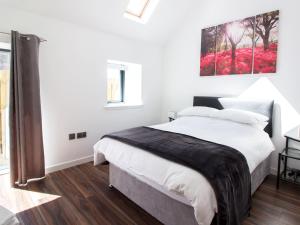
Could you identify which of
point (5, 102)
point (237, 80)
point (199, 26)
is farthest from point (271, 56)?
point (5, 102)

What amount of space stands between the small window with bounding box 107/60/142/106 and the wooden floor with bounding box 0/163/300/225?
5.78 ft

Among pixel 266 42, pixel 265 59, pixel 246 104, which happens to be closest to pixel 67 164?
pixel 246 104

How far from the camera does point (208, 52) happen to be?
352 centimetres

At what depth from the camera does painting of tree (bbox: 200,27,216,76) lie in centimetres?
345

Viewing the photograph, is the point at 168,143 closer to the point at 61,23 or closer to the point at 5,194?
the point at 5,194

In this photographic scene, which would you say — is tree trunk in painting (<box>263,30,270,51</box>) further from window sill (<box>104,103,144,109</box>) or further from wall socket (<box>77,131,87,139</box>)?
wall socket (<box>77,131,87,139</box>)

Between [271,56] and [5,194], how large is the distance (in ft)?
12.7

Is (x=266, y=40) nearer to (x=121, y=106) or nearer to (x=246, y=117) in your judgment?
(x=246, y=117)

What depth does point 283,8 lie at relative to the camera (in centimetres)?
267

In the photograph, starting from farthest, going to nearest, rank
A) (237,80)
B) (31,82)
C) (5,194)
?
(237,80)
(31,82)
(5,194)

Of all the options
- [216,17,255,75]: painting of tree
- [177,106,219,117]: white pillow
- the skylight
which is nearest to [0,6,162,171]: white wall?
the skylight

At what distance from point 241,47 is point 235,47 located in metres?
0.10

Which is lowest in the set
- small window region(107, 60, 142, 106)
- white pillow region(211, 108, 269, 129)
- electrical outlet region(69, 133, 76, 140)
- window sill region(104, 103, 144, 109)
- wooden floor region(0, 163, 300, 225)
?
wooden floor region(0, 163, 300, 225)

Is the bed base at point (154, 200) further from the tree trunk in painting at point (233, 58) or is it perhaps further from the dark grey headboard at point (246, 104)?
the tree trunk in painting at point (233, 58)
